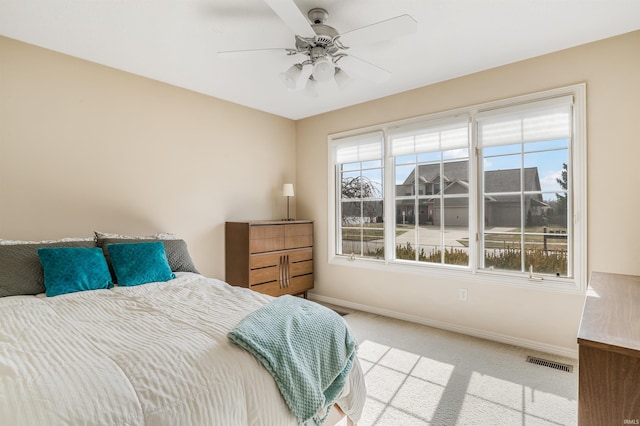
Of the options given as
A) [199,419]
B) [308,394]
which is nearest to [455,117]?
[308,394]

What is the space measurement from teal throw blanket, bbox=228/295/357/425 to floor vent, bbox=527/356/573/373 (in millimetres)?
1923

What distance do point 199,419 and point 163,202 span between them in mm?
2787

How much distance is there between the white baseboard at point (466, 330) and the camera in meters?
2.77

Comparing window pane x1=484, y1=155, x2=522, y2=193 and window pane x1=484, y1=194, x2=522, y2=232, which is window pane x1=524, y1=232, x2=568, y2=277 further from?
window pane x1=484, y1=155, x2=522, y2=193

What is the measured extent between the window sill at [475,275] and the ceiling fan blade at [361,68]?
205cm

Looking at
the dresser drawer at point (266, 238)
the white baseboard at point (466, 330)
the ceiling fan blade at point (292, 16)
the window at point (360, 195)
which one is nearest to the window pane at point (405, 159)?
the window at point (360, 195)

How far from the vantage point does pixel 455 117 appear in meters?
3.34

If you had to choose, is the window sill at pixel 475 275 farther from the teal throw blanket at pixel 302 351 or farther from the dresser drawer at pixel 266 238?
the teal throw blanket at pixel 302 351

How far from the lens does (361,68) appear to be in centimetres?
246

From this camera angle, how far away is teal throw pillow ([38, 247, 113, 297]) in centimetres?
221

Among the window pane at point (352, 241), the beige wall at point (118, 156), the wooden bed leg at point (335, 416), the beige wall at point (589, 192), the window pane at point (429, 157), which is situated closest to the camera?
the wooden bed leg at point (335, 416)

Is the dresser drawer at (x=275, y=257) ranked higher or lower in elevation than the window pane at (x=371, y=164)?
lower

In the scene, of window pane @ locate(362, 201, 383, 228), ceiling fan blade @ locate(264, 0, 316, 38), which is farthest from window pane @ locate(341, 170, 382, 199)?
ceiling fan blade @ locate(264, 0, 316, 38)

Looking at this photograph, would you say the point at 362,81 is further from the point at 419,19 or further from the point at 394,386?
the point at 394,386
